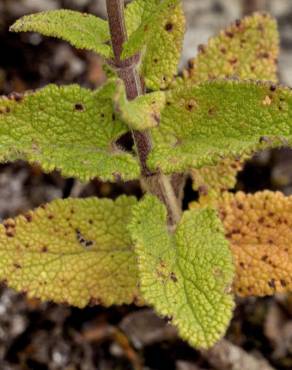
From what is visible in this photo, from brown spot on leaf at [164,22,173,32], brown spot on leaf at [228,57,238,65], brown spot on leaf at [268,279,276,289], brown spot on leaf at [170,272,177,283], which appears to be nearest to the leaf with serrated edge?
brown spot on leaf at [268,279,276,289]

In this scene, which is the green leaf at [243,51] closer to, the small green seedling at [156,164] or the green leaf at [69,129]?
the small green seedling at [156,164]

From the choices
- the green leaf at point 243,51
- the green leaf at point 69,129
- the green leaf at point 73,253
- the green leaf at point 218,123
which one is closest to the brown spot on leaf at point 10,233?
the green leaf at point 73,253

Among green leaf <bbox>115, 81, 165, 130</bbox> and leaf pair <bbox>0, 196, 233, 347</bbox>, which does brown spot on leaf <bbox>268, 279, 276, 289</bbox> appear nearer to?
leaf pair <bbox>0, 196, 233, 347</bbox>

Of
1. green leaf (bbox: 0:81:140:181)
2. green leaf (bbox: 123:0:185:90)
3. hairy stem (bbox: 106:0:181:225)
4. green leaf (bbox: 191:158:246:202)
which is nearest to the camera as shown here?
hairy stem (bbox: 106:0:181:225)

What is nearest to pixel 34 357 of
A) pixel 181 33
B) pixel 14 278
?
pixel 14 278

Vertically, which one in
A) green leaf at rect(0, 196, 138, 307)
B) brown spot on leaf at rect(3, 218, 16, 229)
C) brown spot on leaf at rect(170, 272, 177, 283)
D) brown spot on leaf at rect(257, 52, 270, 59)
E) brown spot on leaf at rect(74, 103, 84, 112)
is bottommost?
green leaf at rect(0, 196, 138, 307)

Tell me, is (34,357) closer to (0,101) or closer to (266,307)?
(266,307)

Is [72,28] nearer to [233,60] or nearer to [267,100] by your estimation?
[267,100]
